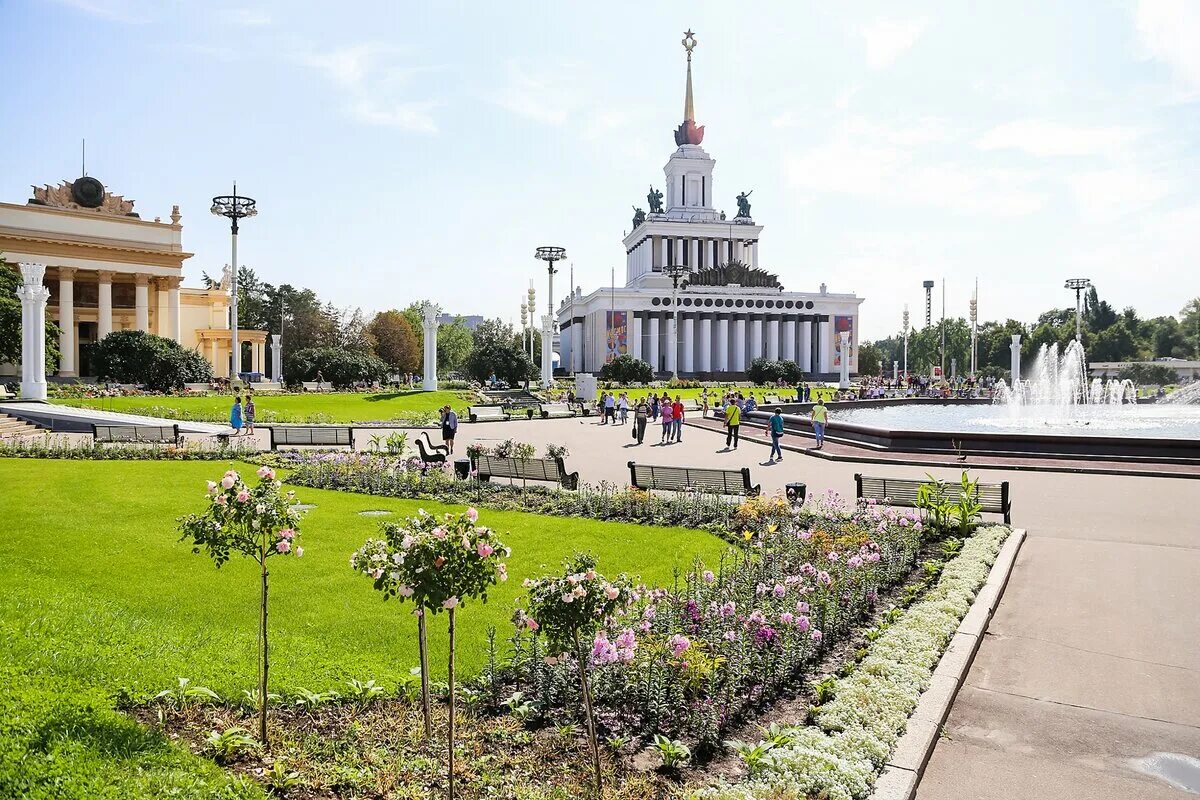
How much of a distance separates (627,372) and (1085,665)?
65.6 m

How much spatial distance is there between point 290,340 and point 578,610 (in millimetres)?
92910

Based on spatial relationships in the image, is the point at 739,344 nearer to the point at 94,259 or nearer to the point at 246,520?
the point at 94,259

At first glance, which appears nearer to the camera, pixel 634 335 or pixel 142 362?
pixel 142 362

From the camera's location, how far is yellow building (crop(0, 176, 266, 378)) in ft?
184

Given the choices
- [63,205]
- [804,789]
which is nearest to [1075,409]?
[804,789]

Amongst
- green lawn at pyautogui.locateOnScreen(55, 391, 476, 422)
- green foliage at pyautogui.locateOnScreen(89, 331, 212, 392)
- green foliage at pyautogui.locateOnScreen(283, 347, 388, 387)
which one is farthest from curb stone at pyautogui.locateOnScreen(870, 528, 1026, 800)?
green foliage at pyautogui.locateOnScreen(283, 347, 388, 387)

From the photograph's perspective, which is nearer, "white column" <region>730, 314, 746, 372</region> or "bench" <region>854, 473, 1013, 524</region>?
"bench" <region>854, 473, 1013, 524</region>

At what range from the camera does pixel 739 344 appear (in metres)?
97.5

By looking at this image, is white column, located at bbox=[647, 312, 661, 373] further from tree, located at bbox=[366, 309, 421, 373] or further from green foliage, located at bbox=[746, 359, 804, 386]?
tree, located at bbox=[366, 309, 421, 373]

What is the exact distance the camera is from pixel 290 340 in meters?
90.4

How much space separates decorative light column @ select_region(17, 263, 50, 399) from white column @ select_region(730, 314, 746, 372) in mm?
73097

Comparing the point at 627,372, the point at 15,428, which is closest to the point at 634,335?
the point at 627,372

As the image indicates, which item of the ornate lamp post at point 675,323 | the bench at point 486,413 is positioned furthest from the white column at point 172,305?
the ornate lamp post at point 675,323

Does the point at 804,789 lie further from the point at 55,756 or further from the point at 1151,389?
the point at 1151,389
